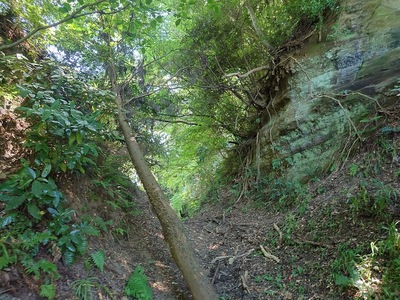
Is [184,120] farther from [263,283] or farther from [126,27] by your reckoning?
[263,283]

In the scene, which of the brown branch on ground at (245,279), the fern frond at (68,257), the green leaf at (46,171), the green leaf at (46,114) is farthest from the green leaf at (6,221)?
the brown branch on ground at (245,279)

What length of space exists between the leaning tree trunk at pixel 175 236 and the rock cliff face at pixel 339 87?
3585 mm

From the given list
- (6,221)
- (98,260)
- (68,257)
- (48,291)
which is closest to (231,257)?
(98,260)

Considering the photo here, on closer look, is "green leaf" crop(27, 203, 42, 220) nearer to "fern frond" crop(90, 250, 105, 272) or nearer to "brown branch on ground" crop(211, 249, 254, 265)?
"fern frond" crop(90, 250, 105, 272)

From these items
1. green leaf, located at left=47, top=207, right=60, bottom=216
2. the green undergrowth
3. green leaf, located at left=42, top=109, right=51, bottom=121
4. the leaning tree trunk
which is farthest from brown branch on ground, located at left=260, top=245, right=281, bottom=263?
green leaf, located at left=42, top=109, right=51, bottom=121

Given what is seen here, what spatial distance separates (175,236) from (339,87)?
17.5 feet

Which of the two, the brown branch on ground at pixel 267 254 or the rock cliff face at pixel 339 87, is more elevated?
the rock cliff face at pixel 339 87

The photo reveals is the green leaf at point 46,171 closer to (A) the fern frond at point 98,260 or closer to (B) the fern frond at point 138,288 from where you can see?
(A) the fern frond at point 98,260

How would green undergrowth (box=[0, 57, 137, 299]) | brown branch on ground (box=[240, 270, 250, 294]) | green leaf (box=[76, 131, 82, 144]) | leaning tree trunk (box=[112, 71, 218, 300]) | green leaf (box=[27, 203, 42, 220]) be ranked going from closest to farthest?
green undergrowth (box=[0, 57, 137, 299])
green leaf (box=[27, 203, 42, 220])
green leaf (box=[76, 131, 82, 144])
leaning tree trunk (box=[112, 71, 218, 300])
brown branch on ground (box=[240, 270, 250, 294])

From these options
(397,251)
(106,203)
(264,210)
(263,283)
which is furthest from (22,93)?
(264,210)

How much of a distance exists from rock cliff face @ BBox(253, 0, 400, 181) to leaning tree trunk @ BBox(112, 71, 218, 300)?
11.8 feet

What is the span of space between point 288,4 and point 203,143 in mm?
5067

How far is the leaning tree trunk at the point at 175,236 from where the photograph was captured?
145 inches

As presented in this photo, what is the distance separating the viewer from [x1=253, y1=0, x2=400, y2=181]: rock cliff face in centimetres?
553
